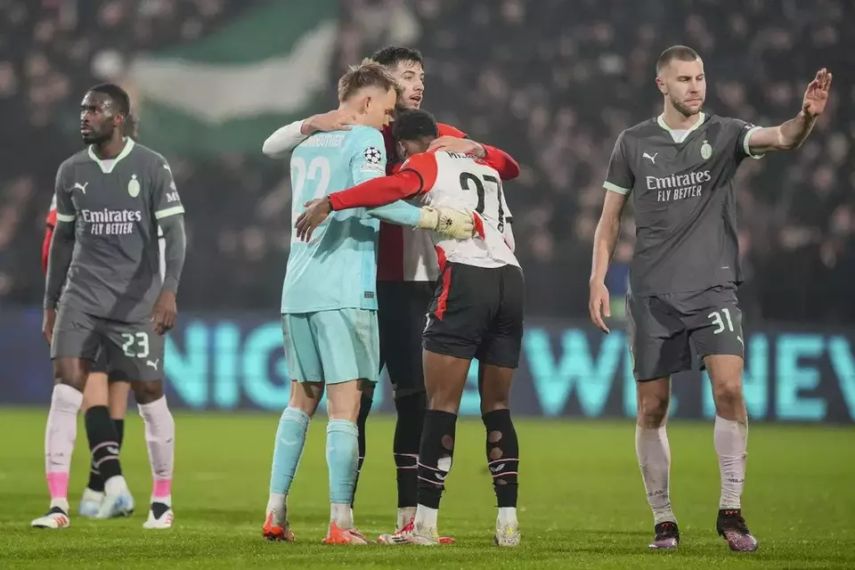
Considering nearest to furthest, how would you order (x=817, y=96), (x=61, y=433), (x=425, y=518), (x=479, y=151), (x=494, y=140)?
1. (x=817, y=96)
2. (x=425, y=518)
3. (x=479, y=151)
4. (x=61, y=433)
5. (x=494, y=140)

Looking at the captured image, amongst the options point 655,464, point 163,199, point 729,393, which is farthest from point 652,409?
point 163,199

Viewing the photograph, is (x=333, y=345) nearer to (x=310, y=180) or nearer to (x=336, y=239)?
(x=336, y=239)

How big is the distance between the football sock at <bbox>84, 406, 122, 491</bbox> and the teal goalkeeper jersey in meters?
2.40

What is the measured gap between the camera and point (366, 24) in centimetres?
2128

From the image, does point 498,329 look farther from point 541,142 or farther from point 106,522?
point 541,142

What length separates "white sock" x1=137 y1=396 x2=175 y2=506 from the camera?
8.17 m

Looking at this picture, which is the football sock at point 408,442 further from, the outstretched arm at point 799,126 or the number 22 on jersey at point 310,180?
the outstretched arm at point 799,126

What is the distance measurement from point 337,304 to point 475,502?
3.45 m

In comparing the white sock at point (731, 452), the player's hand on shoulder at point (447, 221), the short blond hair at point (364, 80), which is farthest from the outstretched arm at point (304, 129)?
the white sock at point (731, 452)

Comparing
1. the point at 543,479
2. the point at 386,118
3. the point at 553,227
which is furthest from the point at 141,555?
the point at 553,227

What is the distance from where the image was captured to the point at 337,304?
22.0 feet

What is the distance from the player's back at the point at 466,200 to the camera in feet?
22.0

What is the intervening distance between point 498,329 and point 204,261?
11645 millimetres

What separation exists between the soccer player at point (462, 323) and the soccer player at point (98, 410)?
2.55 meters
